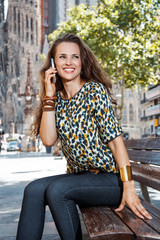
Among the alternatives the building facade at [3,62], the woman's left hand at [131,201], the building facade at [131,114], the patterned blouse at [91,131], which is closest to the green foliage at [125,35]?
the patterned blouse at [91,131]

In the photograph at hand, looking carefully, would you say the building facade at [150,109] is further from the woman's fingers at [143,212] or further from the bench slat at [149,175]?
the woman's fingers at [143,212]

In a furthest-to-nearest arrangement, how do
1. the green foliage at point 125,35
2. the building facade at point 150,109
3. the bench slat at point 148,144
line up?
the building facade at point 150,109 → the green foliage at point 125,35 → the bench slat at point 148,144

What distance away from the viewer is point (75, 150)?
2.38 meters

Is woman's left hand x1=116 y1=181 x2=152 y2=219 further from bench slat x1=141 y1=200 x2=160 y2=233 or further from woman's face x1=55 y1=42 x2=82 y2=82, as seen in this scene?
woman's face x1=55 y1=42 x2=82 y2=82

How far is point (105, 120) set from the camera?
232 cm

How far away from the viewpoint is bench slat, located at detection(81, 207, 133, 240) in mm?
1590

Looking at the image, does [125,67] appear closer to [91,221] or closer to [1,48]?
[91,221]

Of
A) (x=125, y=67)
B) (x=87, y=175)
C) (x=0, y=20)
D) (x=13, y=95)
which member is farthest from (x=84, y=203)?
(x=0, y=20)

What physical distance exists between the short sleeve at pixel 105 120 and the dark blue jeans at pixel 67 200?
0.25 meters

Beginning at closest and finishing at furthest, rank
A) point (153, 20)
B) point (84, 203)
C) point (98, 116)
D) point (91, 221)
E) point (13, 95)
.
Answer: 1. point (91, 221)
2. point (84, 203)
3. point (98, 116)
4. point (153, 20)
5. point (13, 95)

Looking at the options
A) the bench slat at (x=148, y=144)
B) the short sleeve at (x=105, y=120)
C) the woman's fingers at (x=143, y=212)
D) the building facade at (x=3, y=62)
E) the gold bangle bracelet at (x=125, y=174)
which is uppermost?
the building facade at (x=3, y=62)

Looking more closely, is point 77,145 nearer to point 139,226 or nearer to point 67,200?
point 67,200

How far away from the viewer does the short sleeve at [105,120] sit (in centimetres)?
230

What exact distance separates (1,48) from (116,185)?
75388 millimetres
